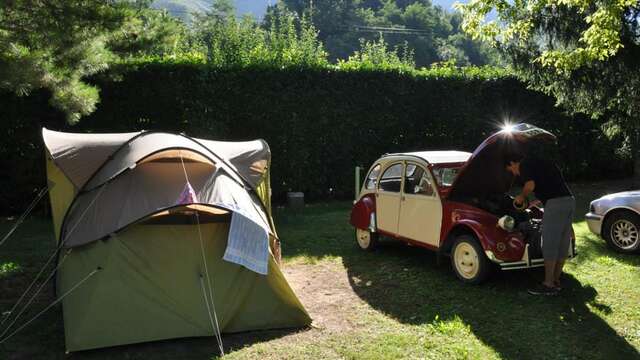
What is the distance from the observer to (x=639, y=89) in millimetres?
12031

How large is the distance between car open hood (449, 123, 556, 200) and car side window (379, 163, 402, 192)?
1.35 m

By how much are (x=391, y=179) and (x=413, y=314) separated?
9.47 ft

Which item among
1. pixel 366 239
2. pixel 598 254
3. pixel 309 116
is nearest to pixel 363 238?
pixel 366 239

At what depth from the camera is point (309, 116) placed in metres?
12.5

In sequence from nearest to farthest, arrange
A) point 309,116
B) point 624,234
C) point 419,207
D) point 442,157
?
point 419,207 → point 442,157 → point 624,234 → point 309,116

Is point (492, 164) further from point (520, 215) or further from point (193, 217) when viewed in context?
point (193, 217)

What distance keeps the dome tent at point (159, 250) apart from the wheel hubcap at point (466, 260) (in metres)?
2.33

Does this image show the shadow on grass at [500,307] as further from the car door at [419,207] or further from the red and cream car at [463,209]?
the car door at [419,207]

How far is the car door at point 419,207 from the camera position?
703 cm

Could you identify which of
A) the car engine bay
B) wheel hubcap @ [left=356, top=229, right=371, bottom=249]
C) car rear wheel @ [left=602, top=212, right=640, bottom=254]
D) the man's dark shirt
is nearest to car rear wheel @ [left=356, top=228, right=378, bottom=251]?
wheel hubcap @ [left=356, top=229, right=371, bottom=249]

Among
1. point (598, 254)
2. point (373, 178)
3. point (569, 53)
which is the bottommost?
point (598, 254)

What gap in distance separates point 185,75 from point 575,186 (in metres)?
11.5

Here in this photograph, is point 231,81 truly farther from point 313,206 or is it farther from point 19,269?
point 19,269

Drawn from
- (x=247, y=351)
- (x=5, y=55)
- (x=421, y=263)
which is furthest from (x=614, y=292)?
(x=5, y=55)
